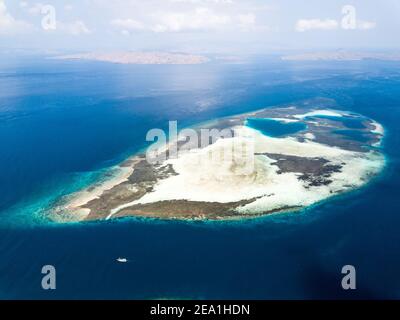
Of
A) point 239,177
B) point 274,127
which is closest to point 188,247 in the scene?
point 239,177

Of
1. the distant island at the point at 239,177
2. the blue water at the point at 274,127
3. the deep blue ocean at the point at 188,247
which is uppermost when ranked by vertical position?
the blue water at the point at 274,127

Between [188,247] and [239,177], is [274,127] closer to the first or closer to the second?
[239,177]

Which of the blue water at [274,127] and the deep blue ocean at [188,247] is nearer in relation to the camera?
the deep blue ocean at [188,247]

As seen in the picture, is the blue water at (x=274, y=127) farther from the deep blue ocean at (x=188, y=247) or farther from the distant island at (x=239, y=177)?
the deep blue ocean at (x=188, y=247)

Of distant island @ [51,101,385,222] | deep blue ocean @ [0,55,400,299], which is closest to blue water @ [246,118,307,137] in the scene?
distant island @ [51,101,385,222]

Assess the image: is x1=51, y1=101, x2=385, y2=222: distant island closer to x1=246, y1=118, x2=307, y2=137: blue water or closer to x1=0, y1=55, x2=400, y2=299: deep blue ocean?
x1=246, y1=118, x2=307, y2=137: blue water

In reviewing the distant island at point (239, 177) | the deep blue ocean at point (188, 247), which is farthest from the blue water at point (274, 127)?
the deep blue ocean at point (188, 247)
